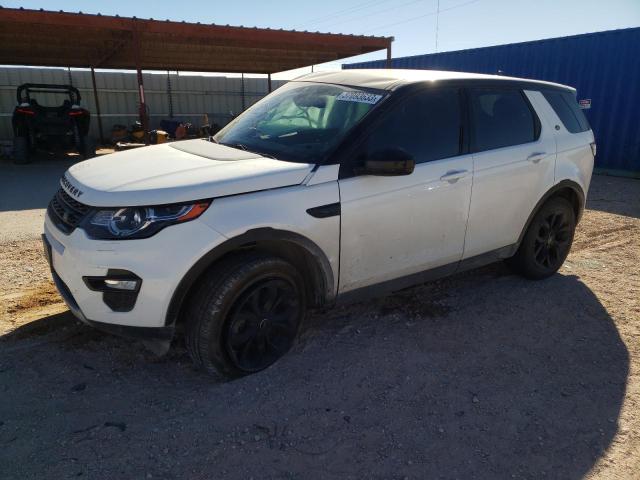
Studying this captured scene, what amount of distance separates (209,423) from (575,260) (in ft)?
14.2

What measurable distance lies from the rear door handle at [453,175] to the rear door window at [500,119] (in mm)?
297

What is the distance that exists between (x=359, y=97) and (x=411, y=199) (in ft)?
2.60

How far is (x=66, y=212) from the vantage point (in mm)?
2670

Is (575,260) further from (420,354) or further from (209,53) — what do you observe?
(209,53)

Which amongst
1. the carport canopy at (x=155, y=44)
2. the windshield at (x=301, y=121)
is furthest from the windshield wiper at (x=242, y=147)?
the carport canopy at (x=155, y=44)

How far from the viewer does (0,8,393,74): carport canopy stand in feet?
33.8

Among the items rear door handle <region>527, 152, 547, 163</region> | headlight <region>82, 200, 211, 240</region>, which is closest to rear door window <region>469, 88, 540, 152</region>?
rear door handle <region>527, 152, 547, 163</region>

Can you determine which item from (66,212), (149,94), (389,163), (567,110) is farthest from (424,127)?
(149,94)

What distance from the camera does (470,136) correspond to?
350 cm

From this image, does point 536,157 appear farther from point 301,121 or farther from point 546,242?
point 301,121

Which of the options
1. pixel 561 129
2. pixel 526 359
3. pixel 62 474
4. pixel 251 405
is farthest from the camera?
pixel 561 129

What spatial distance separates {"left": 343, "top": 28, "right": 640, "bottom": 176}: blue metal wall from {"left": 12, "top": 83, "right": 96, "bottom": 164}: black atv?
38.9 ft

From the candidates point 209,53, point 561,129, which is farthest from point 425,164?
point 209,53

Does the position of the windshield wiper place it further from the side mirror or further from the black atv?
the black atv
